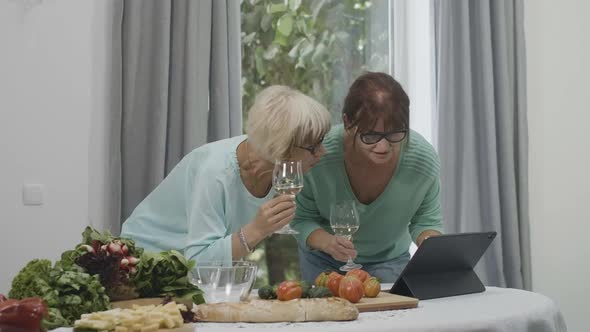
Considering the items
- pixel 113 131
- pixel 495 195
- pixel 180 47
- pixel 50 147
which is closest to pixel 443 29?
pixel 495 195

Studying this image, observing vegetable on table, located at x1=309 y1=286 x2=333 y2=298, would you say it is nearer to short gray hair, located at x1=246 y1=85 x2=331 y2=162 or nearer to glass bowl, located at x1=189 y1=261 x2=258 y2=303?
glass bowl, located at x1=189 y1=261 x2=258 y2=303

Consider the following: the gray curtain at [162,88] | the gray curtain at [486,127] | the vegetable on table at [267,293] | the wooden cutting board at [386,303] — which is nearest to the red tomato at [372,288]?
the wooden cutting board at [386,303]

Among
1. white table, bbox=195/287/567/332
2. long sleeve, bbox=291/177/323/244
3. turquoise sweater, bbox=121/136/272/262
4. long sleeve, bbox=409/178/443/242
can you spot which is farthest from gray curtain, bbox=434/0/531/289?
white table, bbox=195/287/567/332

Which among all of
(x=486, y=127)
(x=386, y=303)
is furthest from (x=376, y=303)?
(x=486, y=127)

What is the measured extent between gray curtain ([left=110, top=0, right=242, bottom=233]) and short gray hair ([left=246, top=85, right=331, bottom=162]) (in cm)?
127

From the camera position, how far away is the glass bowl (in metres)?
1.58

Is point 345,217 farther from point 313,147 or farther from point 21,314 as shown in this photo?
point 21,314

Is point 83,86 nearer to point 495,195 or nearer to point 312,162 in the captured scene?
point 312,162

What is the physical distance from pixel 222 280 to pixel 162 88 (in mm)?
1813

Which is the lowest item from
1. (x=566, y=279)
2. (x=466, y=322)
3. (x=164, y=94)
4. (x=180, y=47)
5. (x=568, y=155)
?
(x=566, y=279)

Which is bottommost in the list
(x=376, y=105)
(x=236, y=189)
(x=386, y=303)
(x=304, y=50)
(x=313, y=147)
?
(x=386, y=303)

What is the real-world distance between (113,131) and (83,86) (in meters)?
0.23

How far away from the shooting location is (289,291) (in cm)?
164

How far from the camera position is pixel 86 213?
319 cm
